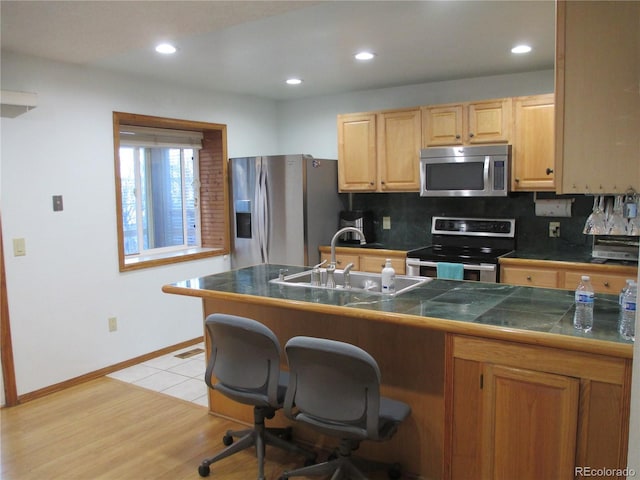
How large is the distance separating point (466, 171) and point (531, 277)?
104 cm

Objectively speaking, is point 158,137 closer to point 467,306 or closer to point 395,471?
point 467,306

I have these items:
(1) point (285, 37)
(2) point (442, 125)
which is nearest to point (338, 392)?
(1) point (285, 37)

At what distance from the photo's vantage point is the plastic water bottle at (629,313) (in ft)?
5.71

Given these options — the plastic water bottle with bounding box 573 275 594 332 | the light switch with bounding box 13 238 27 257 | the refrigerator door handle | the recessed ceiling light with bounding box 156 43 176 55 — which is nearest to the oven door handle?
the refrigerator door handle

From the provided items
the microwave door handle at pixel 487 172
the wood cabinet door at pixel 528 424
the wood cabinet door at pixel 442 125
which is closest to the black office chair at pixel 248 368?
the wood cabinet door at pixel 528 424

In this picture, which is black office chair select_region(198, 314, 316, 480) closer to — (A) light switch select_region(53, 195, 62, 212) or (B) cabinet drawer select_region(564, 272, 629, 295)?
(A) light switch select_region(53, 195, 62, 212)

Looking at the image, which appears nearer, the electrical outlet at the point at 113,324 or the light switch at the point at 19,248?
the light switch at the point at 19,248

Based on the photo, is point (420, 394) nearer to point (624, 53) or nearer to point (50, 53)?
point (624, 53)

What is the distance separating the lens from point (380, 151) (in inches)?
185

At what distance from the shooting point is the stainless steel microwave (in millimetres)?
4043

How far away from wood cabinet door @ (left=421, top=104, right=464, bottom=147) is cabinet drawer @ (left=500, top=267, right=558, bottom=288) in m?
1.21

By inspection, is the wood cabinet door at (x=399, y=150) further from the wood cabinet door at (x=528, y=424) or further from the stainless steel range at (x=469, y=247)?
the wood cabinet door at (x=528, y=424)

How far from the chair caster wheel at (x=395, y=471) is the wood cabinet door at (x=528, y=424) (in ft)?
1.68

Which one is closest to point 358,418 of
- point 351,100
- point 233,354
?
point 233,354
